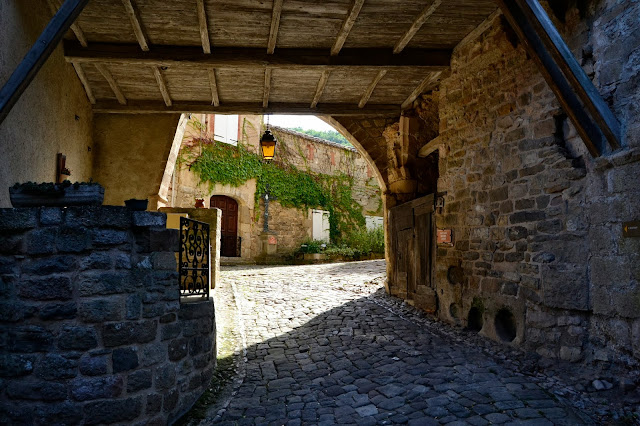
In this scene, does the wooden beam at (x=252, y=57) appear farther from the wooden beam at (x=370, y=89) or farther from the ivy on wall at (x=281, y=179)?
the ivy on wall at (x=281, y=179)

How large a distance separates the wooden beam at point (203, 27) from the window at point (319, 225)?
11.6 m

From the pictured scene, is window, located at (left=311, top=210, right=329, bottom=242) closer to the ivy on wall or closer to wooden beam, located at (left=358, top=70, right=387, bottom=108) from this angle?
the ivy on wall

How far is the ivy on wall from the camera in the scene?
14578 mm

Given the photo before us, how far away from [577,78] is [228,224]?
1304 centimetres

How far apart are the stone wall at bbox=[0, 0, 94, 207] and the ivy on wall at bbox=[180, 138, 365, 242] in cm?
797

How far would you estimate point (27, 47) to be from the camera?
4.37m

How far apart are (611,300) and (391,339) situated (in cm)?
241

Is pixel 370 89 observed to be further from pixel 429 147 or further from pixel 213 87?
pixel 213 87

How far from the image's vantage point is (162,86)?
6262 millimetres

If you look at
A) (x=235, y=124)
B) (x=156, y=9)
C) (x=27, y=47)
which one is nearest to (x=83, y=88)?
(x=27, y=47)

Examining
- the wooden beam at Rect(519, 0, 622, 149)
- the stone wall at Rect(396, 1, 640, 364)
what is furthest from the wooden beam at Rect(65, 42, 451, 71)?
the wooden beam at Rect(519, 0, 622, 149)

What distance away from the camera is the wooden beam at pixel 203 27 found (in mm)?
4386

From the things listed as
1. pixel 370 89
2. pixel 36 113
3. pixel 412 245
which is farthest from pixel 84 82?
pixel 412 245

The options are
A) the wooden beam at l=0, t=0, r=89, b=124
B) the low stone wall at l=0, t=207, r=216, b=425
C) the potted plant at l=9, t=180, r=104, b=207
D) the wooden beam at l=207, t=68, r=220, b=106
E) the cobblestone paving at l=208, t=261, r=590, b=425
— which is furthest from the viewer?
the wooden beam at l=207, t=68, r=220, b=106
